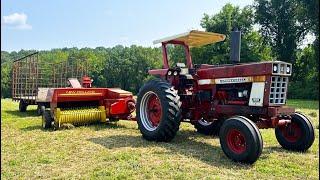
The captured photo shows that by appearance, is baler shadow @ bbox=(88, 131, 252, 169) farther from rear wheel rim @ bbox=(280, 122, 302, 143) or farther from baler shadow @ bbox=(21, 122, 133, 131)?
baler shadow @ bbox=(21, 122, 133, 131)

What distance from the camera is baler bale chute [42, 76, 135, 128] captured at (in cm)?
986

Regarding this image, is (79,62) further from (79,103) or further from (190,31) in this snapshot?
(190,31)

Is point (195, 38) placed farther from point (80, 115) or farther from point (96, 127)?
point (80, 115)

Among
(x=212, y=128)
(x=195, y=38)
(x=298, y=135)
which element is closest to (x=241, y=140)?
(x=298, y=135)

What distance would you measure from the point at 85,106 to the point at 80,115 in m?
0.59

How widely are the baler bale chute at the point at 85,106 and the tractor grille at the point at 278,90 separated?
13.8ft

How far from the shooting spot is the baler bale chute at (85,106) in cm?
986

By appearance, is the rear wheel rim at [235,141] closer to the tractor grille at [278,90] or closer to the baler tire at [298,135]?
the tractor grille at [278,90]

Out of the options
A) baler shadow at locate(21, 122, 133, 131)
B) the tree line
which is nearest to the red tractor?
baler shadow at locate(21, 122, 133, 131)

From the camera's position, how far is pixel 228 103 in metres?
7.68

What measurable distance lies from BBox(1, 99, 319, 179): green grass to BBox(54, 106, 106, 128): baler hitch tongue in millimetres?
651

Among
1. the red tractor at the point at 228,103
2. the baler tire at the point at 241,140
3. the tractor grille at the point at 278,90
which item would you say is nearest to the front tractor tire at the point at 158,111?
the red tractor at the point at 228,103

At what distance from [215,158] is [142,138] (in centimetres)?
229

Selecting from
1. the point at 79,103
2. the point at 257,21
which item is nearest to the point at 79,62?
the point at 79,103
